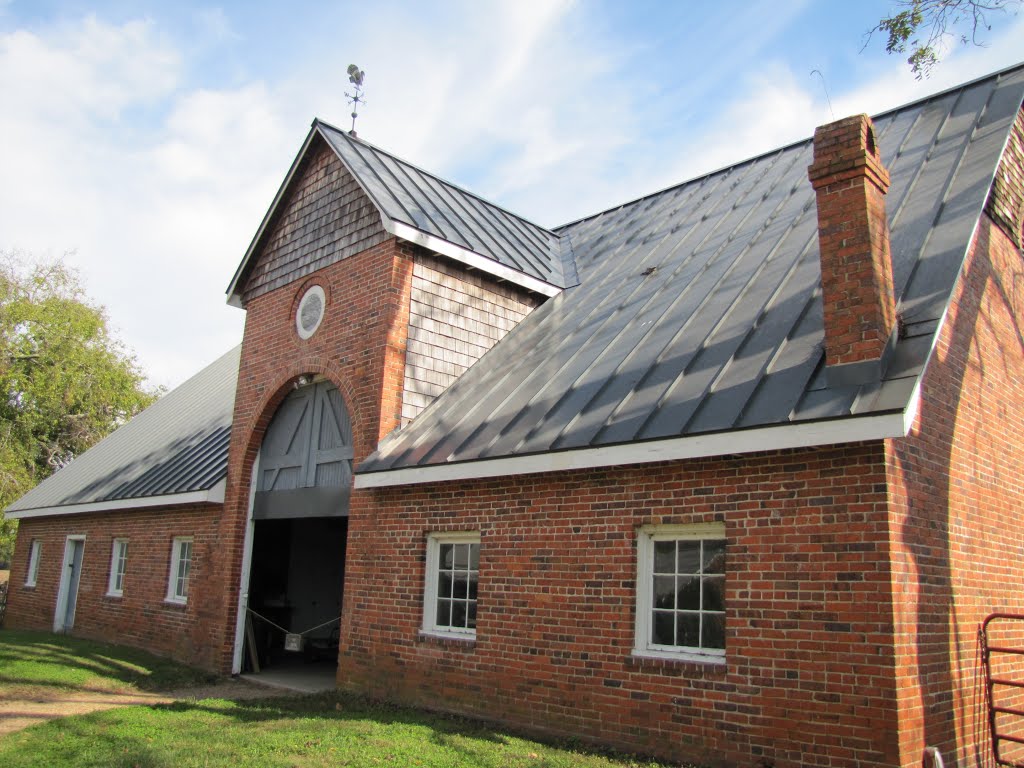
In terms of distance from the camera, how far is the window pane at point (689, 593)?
295 inches

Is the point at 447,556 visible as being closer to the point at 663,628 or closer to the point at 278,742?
the point at 278,742

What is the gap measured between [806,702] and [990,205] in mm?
6014

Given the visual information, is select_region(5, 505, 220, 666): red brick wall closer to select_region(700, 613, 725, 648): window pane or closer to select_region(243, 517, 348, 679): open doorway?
select_region(243, 517, 348, 679): open doorway

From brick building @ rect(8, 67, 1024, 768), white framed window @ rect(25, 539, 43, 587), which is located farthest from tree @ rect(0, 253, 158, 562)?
brick building @ rect(8, 67, 1024, 768)

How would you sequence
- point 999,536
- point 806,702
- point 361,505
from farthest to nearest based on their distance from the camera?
1. point 361,505
2. point 999,536
3. point 806,702

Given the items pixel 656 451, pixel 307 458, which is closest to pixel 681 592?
pixel 656 451

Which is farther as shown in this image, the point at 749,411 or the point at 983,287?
the point at 983,287

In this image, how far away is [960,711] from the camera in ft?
22.5

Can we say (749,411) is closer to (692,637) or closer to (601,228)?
(692,637)

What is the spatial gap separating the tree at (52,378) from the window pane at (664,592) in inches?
1423

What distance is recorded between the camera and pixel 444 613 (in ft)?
32.7

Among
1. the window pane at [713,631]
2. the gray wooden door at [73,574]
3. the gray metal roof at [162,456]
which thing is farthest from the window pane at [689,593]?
the gray wooden door at [73,574]

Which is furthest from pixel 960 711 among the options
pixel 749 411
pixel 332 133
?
pixel 332 133

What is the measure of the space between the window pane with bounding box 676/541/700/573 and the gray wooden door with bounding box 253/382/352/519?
18.6 feet
